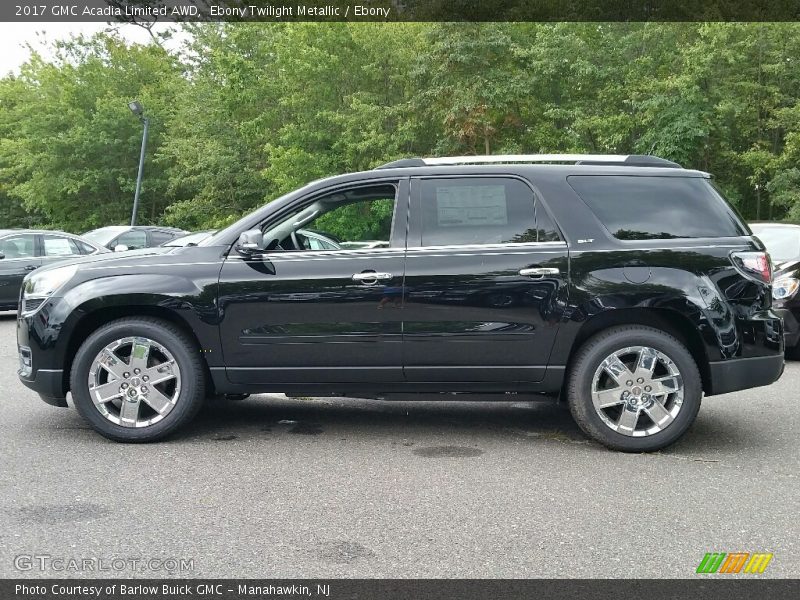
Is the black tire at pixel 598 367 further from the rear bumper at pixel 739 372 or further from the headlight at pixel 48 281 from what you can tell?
the headlight at pixel 48 281

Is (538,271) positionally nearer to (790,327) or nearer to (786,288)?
(786,288)

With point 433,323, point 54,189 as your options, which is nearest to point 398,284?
point 433,323

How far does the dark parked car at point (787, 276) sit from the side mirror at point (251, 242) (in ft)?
18.5

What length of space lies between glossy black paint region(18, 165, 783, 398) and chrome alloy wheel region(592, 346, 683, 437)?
9.9 inches

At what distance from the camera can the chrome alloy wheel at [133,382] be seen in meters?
5.48

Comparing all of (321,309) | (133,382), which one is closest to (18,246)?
(133,382)

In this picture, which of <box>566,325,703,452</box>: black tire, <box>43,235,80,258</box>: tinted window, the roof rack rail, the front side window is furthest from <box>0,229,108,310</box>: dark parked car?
<box>566,325,703,452</box>: black tire

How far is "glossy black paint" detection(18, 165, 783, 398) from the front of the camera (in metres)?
5.33

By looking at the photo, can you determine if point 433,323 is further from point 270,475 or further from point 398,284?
point 270,475

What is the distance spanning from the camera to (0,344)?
10984 millimetres

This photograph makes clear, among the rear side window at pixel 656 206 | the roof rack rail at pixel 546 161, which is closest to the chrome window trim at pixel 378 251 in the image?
the rear side window at pixel 656 206

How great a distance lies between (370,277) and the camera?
5.40 metres

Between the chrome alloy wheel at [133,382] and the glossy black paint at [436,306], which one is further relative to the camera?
the chrome alloy wheel at [133,382]

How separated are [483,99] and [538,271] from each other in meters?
26.2
